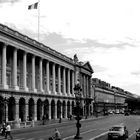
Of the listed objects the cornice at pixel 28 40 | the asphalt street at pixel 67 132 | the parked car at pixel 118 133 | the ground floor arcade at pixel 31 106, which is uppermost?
the cornice at pixel 28 40

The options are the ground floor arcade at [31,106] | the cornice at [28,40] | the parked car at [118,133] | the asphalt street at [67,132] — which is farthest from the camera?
the cornice at [28,40]

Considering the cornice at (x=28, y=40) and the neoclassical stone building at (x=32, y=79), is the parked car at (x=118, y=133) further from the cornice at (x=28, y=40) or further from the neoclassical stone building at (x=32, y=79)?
the cornice at (x=28, y=40)

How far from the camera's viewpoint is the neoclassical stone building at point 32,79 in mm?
69125

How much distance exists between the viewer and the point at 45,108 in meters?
94.1

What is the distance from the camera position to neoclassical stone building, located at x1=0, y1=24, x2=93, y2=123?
2721 inches

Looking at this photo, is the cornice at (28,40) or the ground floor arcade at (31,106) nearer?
the ground floor arcade at (31,106)

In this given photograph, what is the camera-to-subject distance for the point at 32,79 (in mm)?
84062

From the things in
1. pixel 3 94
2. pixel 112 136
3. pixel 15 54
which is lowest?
pixel 112 136

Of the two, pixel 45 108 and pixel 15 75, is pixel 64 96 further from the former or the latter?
pixel 15 75

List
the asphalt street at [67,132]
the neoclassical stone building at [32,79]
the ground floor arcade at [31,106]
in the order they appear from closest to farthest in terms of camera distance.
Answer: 1. the asphalt street at [67,132]
2. the ground floor arcade at [31,106]
3. the neoclassical stone building at [32,79]

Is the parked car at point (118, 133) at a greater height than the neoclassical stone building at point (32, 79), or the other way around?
the neoclassical stone building at point (32, 79)

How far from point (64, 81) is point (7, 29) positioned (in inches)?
1753

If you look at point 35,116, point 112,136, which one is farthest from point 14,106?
point 112,136

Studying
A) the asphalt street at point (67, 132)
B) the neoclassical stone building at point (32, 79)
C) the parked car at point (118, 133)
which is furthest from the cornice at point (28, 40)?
the parked car at point (118, 133)
